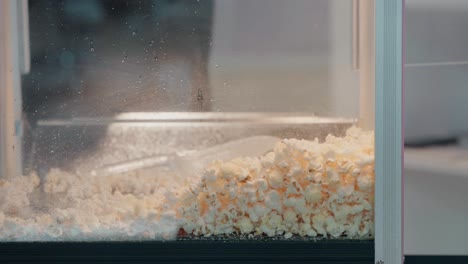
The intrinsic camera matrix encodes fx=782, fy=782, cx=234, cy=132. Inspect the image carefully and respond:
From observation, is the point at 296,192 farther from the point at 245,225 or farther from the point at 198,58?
the point at 198,58

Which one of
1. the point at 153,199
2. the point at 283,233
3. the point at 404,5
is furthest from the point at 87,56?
the point at 404,5

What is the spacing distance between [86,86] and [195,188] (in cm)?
46

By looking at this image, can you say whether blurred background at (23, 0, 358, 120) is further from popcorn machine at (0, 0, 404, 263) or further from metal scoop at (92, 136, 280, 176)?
metal scoop at (92, 136, 280, 176)

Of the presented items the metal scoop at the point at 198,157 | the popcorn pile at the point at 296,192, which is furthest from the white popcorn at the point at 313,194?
the metal scoop at the point at 198,157

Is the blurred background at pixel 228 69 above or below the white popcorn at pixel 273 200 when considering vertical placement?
above

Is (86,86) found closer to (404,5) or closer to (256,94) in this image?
(256,94)

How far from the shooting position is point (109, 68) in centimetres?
243

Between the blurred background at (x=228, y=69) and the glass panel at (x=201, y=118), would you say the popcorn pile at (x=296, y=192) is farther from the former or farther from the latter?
the blurred background at (x=228, y=69)

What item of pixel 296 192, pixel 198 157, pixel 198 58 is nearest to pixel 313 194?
pixel 296 192

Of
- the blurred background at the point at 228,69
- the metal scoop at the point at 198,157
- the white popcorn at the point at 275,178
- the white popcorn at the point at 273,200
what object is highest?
the blurred background at the point at 228,69

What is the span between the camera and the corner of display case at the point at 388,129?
93.0 inches

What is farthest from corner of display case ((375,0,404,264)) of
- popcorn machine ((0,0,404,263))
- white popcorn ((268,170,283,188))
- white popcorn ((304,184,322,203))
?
white popcorn ((268,170,283,188))

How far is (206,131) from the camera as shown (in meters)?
2.43

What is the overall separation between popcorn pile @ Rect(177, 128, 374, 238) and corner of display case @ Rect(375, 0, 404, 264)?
0.04 metres
